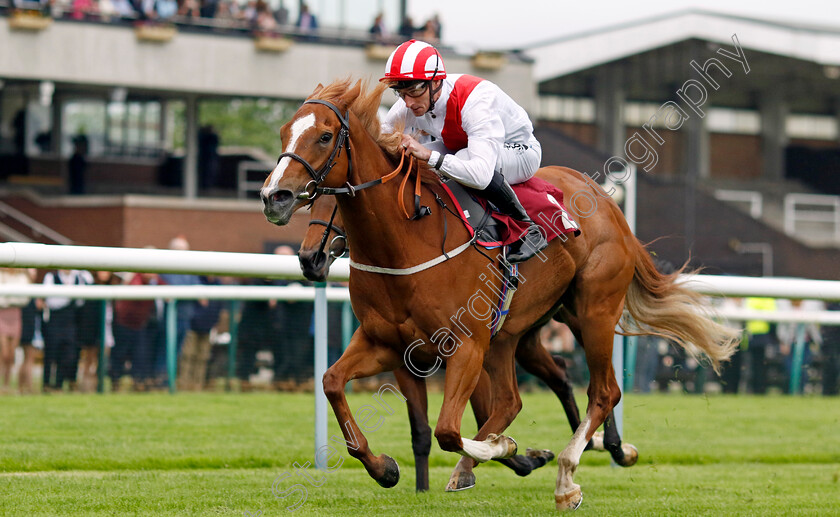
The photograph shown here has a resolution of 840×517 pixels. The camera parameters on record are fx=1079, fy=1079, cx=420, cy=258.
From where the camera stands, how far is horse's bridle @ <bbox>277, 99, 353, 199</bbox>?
408 cm

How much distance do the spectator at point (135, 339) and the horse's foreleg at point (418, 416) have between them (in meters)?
5.28

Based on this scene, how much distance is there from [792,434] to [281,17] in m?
14.0

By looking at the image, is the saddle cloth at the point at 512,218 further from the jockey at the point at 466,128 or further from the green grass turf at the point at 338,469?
the green grass turf at the point at 338,469

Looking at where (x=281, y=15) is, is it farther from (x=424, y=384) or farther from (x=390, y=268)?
(x=390, y=268)

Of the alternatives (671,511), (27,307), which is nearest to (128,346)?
(27,307)

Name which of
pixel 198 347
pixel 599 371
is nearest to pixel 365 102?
pixel 599 371

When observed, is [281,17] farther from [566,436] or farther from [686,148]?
[566,436]

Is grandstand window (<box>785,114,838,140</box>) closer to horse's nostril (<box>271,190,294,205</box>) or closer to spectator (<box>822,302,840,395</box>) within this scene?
spectator (<box>822,302,840,395</box>)

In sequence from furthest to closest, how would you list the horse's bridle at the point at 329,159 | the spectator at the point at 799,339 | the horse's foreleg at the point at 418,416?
the spectator at the point at 799,339 → the horse's foreleg at the point at 418,416 → the horse's bridle at the point at 329,159

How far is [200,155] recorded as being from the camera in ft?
68.0

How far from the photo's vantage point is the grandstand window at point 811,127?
102 feet

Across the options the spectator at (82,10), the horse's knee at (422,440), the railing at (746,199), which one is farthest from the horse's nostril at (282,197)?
the railing at (746,199)

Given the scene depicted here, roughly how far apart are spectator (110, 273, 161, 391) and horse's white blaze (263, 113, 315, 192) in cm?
606

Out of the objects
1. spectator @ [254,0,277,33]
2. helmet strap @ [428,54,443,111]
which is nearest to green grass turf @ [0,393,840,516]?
helmet strap @ [428,54,443,111]
